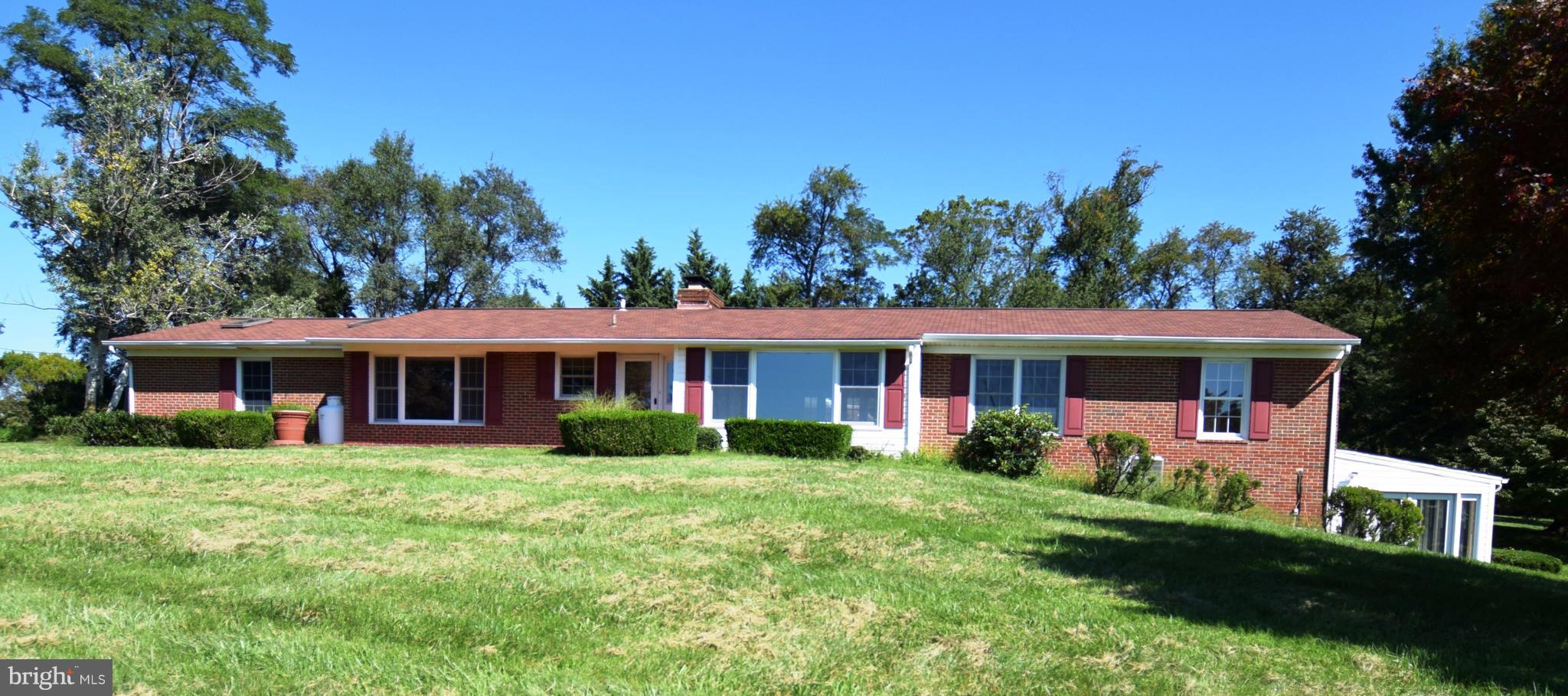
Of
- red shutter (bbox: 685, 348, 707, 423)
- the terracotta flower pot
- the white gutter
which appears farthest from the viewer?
the terracotta flower pot

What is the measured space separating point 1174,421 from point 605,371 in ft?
36.3

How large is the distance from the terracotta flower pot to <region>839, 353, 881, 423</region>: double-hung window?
10914 mm

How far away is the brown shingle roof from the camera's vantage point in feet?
55.6

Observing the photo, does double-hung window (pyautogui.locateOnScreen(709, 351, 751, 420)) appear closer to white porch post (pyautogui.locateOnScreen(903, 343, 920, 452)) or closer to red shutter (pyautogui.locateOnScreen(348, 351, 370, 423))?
white porch post (pyautogui.locateOnScreen(903, 343, 920, 452))

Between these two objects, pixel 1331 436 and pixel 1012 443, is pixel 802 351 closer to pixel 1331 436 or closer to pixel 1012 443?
pixel 1012 443

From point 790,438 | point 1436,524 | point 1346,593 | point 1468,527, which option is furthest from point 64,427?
point 1468,527

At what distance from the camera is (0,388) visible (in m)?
24.3

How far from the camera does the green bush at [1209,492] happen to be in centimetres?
1420

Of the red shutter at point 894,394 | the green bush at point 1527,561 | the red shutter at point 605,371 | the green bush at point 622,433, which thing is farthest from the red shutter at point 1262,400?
the red shutter at point 605,371

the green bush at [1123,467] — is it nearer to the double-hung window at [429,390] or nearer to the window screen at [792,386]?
the window screen at [792,386]

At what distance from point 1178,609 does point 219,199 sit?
3337 centimetres

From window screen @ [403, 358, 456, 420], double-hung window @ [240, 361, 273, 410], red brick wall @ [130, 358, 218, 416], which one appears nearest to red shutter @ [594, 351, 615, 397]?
window screen @ [403, 358, 456, 420]

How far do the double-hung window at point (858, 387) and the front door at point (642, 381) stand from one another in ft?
12.2

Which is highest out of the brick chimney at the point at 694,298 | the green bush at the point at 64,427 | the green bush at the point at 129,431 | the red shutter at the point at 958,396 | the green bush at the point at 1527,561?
the brick chimney at the point at 694,298
